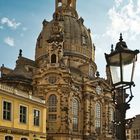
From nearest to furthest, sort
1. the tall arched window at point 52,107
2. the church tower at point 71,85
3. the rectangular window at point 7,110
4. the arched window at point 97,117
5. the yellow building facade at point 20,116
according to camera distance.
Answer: the yellow building facade at point 20,116 → the rectangular window at point 7,110 → the tall arched window at point 52,107 → the church tower at point 71,85 → the arched window at point 97,117

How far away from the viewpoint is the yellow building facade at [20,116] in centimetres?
4090

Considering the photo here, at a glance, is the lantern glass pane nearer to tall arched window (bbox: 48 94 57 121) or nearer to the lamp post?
the lamp post

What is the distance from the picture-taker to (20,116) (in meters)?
44.1

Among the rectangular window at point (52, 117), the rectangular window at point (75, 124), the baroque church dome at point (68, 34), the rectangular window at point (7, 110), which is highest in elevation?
the baroque church dome at point (68, 34)

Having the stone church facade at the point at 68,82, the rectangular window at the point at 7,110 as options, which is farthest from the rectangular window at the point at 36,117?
the stone church facade at the point at 68,82

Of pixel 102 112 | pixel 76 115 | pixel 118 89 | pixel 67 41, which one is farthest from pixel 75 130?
pixel 118 89

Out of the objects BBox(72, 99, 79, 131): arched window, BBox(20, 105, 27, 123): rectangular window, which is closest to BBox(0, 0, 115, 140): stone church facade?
BBox(72, 99, 79, 131): arched window

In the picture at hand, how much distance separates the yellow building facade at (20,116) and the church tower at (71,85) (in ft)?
67.0

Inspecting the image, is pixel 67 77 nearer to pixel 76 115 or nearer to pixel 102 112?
pixel 76 115

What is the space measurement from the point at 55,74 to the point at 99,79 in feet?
43.3

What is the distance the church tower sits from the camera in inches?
2822

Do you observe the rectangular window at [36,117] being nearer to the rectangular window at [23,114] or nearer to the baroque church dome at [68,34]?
the rectangular window at [23,114]

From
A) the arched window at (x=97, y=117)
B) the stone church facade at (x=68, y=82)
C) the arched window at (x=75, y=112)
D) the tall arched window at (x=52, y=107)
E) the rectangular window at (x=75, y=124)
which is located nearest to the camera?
the tall arched window at (x=52, y=107)

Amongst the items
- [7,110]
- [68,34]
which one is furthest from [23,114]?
[68,34]
